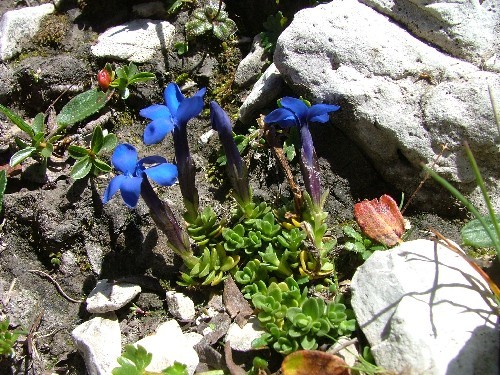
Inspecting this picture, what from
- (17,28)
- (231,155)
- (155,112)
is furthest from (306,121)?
(17,28)

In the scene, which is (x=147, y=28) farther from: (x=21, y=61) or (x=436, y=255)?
(x=436, y=255)

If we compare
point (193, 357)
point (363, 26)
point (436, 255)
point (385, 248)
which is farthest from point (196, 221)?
point (363, 26)

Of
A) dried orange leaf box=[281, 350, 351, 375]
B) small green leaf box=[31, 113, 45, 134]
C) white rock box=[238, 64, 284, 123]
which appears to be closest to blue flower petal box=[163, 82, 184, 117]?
white rock box=[238, 64, 284, 123]

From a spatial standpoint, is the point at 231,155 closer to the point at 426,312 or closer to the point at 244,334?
the point at 244,334

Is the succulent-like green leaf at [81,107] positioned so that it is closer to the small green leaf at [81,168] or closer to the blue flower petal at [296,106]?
the small green leaf at [81,168]

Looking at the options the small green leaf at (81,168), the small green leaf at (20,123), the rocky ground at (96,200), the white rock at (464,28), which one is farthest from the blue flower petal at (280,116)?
the small green leaf at (20,123)
